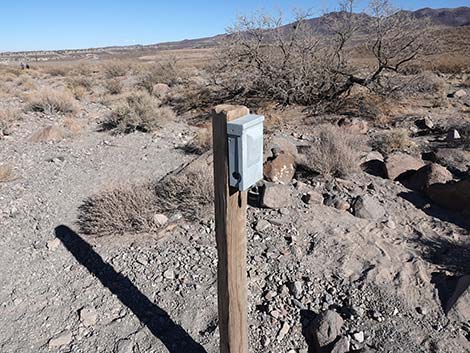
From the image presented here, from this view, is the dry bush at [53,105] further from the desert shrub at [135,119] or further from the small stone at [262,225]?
the small stone at [262,225]

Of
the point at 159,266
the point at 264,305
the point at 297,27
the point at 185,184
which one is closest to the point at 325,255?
the point at 264,305

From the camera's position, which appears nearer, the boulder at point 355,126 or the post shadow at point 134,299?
the post shadow at point 134,299

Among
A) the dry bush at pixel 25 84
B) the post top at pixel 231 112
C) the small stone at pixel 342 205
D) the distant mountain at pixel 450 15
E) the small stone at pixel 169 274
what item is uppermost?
the distant mountain at pixel 450 15

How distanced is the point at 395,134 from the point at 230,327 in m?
5.70

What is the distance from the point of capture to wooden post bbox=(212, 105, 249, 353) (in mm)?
1869

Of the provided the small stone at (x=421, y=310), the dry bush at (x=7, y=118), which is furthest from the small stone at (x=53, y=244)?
the dry bush at (x=7, y=118)

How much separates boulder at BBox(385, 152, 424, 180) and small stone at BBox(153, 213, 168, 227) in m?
3.14

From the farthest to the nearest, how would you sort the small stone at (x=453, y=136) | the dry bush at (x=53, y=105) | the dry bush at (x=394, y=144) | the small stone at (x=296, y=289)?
the dry bush at (x=53, y=105) → the small stone at (x=453, y=136) → the dry bush at (x=394, y=144) → the small stone at (x=296, y=289)

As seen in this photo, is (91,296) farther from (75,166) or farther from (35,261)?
(75,166)

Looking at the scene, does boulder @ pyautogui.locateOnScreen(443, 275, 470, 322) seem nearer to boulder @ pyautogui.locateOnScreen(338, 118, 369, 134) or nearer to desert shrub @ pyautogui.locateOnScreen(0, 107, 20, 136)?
boulder @ pyautogui.locateOnScreen(338, 118, 369, 134)

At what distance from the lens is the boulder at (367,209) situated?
168 inches

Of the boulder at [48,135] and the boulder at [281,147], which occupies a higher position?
the boulder at [281,147]

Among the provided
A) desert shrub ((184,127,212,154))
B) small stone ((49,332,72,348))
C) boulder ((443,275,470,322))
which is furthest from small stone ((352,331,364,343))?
desert shrub ((184,127,212,154))

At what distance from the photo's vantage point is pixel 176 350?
276 centimetres
